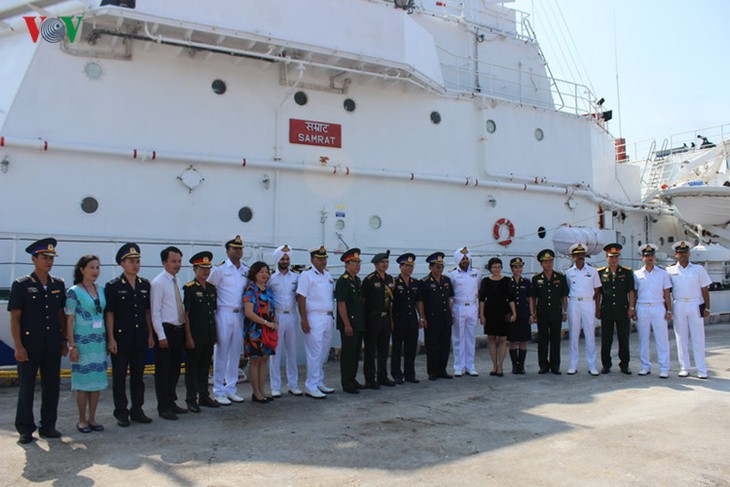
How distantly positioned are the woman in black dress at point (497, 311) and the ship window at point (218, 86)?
4849 mm

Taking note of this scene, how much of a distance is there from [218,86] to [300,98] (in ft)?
4.43

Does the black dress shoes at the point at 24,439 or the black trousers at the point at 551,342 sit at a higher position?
the black trousers at the point at 551,342

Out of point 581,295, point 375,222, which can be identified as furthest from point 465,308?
point 375,222

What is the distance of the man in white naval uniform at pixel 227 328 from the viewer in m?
6.09

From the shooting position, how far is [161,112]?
8.88 m

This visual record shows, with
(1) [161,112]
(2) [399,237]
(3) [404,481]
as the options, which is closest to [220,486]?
(3) [404,481]

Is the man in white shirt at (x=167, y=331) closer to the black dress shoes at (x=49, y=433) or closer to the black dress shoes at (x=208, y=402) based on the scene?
the black dress shoes at (x=208, y=402)

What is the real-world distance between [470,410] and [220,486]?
271 cm

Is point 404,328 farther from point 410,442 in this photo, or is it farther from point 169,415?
point 169,415

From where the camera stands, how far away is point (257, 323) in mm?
6109

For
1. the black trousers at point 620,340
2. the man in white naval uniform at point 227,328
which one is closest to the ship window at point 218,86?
the man in white naval uniform at point 227,328

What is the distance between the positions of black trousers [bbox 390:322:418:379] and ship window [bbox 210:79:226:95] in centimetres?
465

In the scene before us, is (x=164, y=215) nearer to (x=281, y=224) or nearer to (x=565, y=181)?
(x=281, y=224)

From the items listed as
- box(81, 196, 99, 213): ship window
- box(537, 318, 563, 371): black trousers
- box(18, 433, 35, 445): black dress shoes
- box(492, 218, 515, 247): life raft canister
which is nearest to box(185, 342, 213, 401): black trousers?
box(18, 433, 35, 445): black dress shoes
